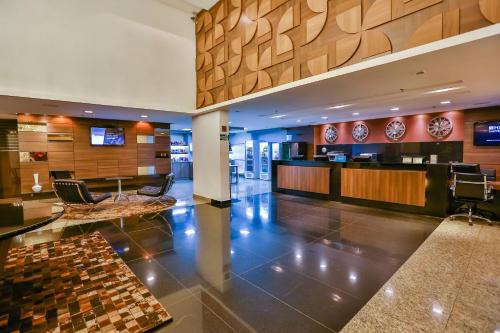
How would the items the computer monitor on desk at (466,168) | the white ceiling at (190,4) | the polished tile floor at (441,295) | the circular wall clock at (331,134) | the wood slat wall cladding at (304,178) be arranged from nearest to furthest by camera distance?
1. the polished tile floor at (441,295)
2. the computer monitor on desk at (466,168)
3. the white ceiling at (190,4)
4. the wood slat wall cladding at (304,178)
5. the circular wall clock at (331,134)

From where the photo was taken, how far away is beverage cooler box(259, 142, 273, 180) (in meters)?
12.4

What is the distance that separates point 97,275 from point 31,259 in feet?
3.91

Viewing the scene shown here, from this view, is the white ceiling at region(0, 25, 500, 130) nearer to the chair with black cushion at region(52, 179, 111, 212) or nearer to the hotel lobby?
the hotel lobby

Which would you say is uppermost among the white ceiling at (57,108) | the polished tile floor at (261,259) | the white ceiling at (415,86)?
the white ceiling at (57,108)

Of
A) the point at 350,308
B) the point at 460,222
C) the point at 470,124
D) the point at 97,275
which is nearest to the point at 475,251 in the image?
the point at 460,222

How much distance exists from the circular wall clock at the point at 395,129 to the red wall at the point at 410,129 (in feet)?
0.32

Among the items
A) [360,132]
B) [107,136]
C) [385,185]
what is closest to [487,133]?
[360,132]

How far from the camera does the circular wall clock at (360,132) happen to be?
9.31m

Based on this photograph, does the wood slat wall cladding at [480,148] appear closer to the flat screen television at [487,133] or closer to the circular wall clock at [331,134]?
the flat screen television at [487,133]

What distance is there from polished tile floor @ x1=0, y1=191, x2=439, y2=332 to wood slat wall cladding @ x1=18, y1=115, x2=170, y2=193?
412 cm

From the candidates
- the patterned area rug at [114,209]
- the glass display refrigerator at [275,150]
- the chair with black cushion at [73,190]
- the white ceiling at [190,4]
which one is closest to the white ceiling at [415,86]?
the white ceiling at [190,4]

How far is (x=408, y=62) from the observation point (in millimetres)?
3318

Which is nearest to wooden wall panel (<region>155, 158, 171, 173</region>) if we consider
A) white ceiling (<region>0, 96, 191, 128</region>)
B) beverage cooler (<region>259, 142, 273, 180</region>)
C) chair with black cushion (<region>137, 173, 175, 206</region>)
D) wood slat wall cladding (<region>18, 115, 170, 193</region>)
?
wood slat wall cladding (<region>18, 115, 170, 193</region>)

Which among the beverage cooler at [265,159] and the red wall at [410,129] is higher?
the red wall at [410,129]
